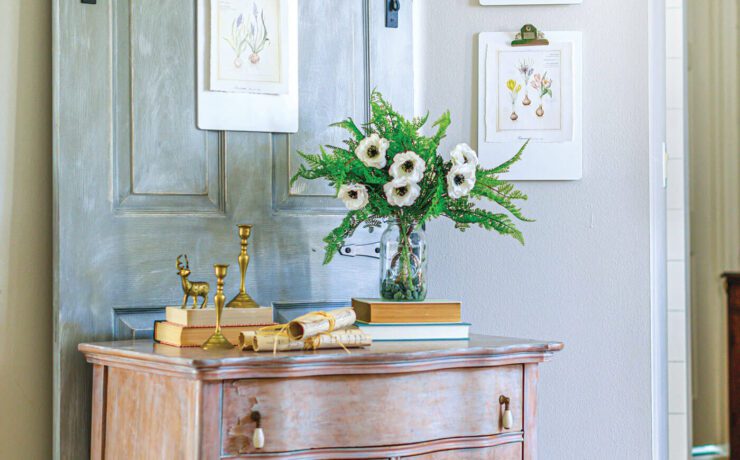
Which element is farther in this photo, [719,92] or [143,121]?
[719,92]

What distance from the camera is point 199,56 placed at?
6.60ft

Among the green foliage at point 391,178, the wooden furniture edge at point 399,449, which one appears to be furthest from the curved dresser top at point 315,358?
the green foliage at point 391,178

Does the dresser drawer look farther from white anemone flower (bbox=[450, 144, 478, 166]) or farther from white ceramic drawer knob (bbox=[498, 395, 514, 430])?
white anemone flower (bbox=[450, 144, 478, 166])

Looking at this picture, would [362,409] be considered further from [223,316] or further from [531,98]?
[531,98]

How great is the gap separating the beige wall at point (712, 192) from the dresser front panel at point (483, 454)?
253cm

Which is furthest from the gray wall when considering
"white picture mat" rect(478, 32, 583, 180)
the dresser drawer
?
the dresser drawer

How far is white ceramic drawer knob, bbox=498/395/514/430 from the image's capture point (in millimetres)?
1731

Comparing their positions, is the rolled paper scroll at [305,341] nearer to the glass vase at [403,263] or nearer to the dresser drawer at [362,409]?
the dresser drawer at [362,409]

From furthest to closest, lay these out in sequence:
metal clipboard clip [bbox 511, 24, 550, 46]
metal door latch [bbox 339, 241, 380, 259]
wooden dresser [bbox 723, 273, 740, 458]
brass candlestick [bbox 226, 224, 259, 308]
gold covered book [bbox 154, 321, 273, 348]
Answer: wooden dresser [bbox 723, 273, 740, 458] → metal clipboard clip [bbox 511, 24, 550, 46] → metal door latch [bbox 339, 241, 380, 259] → brass candlestick [bbox 226, 224, 259, 308] → gold covered book [bbox 154, 321, 273, 348]

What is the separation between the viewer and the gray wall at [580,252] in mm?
2260

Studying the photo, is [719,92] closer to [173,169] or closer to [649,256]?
[649,256]

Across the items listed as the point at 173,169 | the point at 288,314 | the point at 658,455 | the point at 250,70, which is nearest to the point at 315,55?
the point at 250,70

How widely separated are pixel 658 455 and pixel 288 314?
1.03 metres

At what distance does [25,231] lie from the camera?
6.33ft
